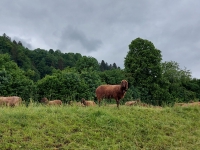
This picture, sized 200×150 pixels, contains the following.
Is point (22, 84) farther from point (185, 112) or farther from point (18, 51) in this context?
point (18, 51)

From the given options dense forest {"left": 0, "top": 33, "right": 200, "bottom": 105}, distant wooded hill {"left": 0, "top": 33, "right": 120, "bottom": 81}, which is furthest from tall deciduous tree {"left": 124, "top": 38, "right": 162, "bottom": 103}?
distant wooded hill {"left": 0, "top": 33, "right": 120, "bottom": 81}

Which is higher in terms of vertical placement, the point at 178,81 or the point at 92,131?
the point at 178,81

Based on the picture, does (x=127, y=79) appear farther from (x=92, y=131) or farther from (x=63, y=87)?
(x=92, y=131)

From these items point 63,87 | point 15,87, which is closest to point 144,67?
point 63,87

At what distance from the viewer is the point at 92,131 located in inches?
334

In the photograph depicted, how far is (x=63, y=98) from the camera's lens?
123 ft

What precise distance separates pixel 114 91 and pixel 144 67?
1314 inches

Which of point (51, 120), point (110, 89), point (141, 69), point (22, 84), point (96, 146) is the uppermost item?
point (141, 69)

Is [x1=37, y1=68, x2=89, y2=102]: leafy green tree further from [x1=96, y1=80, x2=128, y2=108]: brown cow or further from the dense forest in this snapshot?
[x1=96, y1=80, x2=128, y2=108]: brown cow

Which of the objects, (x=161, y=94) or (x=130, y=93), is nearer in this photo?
(x=130, y=93)

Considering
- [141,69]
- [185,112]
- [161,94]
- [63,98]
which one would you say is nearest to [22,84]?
[63,98]

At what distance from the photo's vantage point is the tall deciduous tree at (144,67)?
44.9 meters

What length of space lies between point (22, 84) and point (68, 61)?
72.2 metres

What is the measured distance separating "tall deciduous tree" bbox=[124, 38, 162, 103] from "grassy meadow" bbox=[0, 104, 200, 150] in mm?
33950
